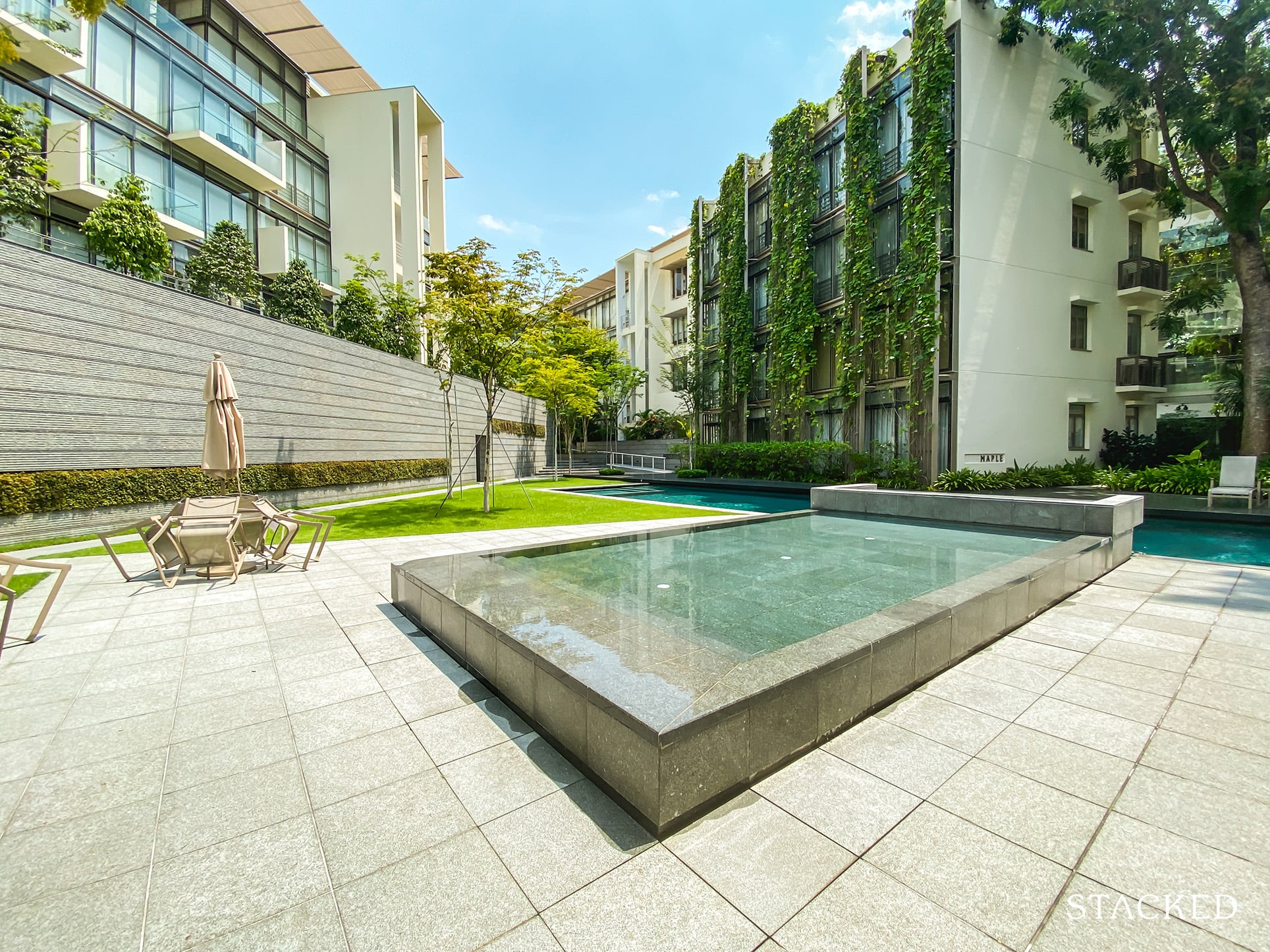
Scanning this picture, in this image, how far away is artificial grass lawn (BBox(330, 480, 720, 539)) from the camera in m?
9.70

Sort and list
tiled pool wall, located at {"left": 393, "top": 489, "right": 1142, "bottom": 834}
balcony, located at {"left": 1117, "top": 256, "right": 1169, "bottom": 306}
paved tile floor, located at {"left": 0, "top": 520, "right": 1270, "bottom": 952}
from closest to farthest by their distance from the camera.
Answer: paved tile floor, located at {"left": 0, "top": 520, "right": 1270, "bottom": 952}
tiled pool wall, located at {"left": 393, "top": 489, "right": 1142, "bottom": 834}
balcony, located at {"left": 1117, "top": 256, "right": 1169, "bottom": 306}

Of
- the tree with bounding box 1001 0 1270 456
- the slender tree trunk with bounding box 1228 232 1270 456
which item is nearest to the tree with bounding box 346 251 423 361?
the tree with bounding box 1001 0 1270 456

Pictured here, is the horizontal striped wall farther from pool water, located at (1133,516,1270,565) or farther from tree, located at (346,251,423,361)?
pool water, located at (1133,516,1270,565)

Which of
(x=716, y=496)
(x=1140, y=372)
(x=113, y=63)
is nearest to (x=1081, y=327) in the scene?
(x=1140, y=372)

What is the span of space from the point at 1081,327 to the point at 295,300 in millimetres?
23396

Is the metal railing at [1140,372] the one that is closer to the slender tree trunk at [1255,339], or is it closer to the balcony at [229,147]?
the slender tree trunk at [1255,339]

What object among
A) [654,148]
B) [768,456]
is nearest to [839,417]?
[768,456]

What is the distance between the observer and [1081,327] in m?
17.1

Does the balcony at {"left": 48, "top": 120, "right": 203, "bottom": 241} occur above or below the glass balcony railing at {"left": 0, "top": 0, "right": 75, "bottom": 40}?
below

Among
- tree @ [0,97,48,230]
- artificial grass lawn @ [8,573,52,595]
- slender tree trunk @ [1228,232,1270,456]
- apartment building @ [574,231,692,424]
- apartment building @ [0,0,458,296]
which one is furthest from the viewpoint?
apartment building @ [574,231,692,424]

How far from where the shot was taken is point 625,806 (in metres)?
2.20

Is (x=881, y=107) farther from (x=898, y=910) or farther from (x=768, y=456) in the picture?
(x=898, y=910)

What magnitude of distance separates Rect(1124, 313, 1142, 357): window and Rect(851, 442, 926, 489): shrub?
9178 mm

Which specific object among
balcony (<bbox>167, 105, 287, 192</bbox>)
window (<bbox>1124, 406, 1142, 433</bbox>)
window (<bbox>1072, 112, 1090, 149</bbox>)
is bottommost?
window (<bbox>1124, 406, 1142, 433</bbox>)
